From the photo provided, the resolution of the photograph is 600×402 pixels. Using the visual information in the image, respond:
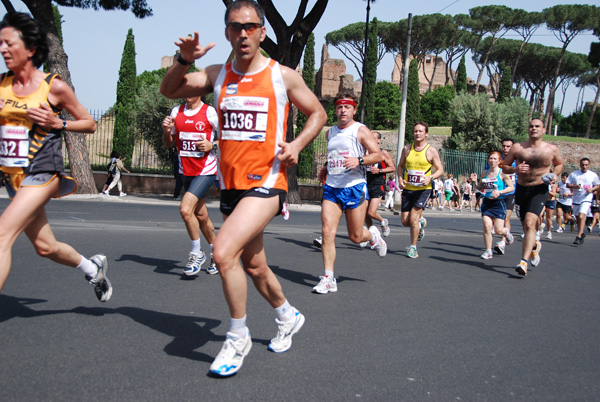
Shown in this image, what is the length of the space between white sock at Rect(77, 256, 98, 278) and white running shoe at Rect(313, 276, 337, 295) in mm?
2147

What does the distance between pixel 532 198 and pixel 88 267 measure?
5611 millimetres

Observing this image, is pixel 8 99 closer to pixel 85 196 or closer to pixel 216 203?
pixel 85 196

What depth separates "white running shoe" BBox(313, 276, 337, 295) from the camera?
5527 mm

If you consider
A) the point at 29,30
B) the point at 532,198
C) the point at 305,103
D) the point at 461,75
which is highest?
the point at 461,75

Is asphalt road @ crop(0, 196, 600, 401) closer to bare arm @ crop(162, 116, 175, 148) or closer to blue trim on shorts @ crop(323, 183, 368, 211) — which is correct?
blue trim on shorts @ crop(323, 183, 368, 211)

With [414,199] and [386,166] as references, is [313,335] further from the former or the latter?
[386,166]

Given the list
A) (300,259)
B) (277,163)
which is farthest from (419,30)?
(277,163)

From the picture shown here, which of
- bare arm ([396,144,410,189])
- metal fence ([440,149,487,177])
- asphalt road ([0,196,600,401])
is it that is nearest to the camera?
asphalt road ([0,196,600,401])

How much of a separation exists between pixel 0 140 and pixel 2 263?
33.1 inches

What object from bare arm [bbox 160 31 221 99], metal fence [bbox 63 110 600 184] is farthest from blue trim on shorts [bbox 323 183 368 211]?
metal fence [bbox 63 110 600 184]

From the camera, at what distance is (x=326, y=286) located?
5.57 metres

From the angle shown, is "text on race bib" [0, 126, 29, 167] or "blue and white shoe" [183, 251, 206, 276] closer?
"text on race bib" [0, 126, 29, 167]

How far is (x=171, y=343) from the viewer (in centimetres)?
367

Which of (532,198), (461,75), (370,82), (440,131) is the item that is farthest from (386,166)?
(461,75)
